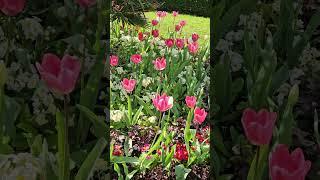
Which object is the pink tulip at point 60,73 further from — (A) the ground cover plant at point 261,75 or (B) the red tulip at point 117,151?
(B) the red tulip at point 117,151

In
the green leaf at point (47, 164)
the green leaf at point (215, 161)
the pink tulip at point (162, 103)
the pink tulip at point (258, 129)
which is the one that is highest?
the pink tulip at point (258, 129)

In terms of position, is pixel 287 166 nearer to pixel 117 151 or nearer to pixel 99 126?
pixel 99 126

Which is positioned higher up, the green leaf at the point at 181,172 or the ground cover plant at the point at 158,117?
the ground cover plant at the point at 158,117

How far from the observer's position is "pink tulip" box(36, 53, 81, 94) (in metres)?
1.46

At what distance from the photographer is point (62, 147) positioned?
1.58 meters

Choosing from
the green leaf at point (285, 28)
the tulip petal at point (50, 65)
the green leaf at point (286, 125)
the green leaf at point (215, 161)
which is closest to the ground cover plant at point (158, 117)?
the green leaf at point (215, 161)

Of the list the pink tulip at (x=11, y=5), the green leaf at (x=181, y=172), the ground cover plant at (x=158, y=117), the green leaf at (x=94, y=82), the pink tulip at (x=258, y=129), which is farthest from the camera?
the ground cover plant at (x=158, y=117)

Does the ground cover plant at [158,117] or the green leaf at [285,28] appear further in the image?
the ground cover plant at [158,117]

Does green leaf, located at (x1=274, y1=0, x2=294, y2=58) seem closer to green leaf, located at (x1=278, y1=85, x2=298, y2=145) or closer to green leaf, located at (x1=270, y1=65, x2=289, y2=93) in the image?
green leaf, located at (x1=270, y1=65, x2=289, y2=93)

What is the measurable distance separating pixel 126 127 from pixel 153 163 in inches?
21.8

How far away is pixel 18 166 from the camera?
1590mm

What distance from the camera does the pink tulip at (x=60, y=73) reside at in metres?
1.46

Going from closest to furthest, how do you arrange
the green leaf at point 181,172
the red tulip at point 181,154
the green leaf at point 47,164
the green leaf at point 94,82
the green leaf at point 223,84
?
1. the green leaf at point 47,164
2. the green leaf at point 94,82
3. the green leaf at point 223,84
4. the green leaf at point 181,172
5. the red tulip at point 181,154

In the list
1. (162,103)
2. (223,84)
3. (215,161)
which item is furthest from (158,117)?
(215,161)
